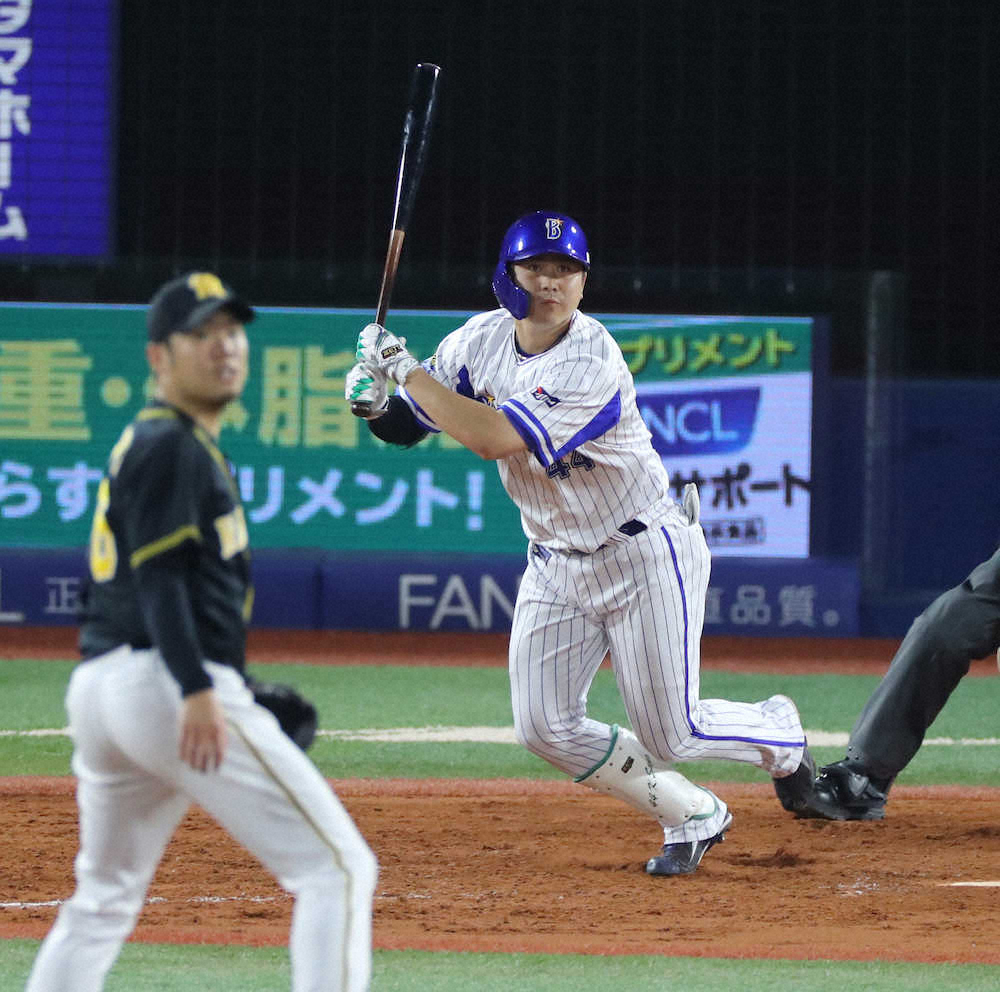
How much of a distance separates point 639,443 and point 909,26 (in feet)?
27.5

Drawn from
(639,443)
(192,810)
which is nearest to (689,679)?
(639,443)

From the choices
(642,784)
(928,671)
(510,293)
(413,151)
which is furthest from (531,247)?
(928,671)

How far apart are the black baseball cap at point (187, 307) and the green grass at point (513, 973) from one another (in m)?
1.54

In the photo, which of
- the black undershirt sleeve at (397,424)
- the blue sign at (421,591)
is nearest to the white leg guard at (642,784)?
the black undershirt sleeve at (397,424)

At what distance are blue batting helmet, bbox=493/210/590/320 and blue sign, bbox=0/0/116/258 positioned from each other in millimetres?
7084

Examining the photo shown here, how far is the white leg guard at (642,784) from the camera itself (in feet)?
16.5

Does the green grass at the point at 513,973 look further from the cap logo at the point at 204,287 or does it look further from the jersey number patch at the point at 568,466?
the cap logo at the point at 204,287

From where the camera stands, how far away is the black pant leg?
19.2 ft

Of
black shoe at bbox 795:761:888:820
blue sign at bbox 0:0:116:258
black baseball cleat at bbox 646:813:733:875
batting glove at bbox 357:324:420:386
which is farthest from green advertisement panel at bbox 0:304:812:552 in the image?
batting glove at bbox 357:324:420:386

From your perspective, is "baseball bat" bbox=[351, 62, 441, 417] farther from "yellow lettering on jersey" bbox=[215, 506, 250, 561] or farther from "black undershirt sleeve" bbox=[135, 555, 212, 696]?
"black undershirt sleeve" bbox=[135, 555, 212, 696]

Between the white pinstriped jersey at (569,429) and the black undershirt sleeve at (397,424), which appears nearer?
the white pinstriped jersey at (569,429)

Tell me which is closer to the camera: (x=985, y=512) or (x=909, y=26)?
(x=985, y=512)

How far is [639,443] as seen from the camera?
5008 millimetres

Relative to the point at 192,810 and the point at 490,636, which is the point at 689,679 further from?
the point at 490,636
